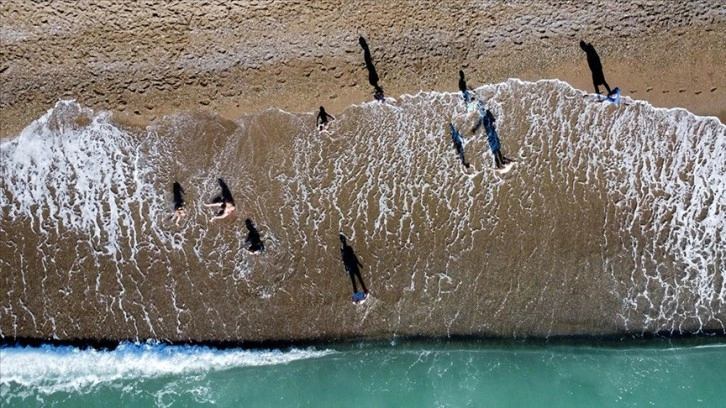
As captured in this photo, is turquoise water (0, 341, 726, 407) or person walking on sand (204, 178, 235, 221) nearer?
person walking on sand (204, 178, 235, 221)

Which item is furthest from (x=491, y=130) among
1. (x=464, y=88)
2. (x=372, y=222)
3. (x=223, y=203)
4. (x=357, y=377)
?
(x=357, y=377)

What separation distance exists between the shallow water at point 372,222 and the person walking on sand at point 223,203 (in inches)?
7.1

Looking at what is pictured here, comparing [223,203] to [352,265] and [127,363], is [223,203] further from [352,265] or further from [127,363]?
Result: [127,363]

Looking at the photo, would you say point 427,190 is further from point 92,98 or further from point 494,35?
point 92,98

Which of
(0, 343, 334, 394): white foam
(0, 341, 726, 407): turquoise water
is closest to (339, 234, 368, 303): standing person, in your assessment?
(0, 341, 726, 407): turquoise water

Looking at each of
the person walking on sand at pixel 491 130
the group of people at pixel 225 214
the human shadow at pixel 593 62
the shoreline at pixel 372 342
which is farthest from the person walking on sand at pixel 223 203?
the human shadow at pixel 593 62

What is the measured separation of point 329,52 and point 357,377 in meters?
6.69

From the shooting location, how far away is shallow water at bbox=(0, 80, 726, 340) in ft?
39.4

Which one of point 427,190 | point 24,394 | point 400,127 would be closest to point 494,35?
point 400,127

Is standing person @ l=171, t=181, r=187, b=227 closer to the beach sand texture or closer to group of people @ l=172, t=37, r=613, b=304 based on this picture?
group of people @ l=172, t=37, r=613, b=304

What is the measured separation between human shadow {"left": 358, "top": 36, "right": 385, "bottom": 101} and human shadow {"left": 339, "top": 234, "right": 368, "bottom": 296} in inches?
118

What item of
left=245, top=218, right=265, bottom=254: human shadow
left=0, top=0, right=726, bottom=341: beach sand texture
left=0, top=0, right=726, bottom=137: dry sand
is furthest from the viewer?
left=245, top=218, right=265, bottom=254: human shadow

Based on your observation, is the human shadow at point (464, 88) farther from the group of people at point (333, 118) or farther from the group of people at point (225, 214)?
the group of people at point (225, 214)

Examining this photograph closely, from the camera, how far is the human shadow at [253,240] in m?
12.0
